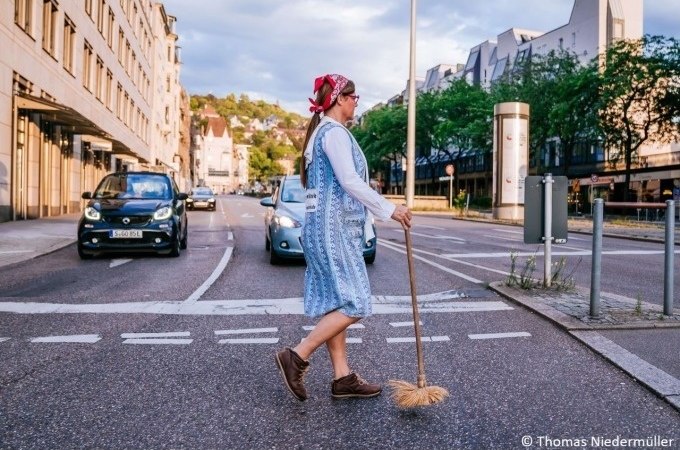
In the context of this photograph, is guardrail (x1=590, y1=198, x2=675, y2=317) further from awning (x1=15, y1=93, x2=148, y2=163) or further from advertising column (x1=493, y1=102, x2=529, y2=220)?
advertising column (x1=493, y1=102, x2=529, y2=220)

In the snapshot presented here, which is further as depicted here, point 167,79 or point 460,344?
point 167,79

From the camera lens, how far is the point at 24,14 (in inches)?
839

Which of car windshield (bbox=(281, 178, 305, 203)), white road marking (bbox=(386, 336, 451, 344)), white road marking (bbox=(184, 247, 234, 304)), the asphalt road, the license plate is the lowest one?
the asphalt road

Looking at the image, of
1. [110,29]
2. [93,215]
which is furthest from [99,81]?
[93,215]

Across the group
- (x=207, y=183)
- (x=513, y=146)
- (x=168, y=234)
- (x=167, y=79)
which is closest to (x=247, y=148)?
(x=207, y=183)

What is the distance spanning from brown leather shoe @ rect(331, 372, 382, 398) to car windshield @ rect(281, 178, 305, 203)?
7378 millimetres

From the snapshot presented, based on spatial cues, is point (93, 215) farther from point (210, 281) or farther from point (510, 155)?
point (510, 155)

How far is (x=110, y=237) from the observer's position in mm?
11297

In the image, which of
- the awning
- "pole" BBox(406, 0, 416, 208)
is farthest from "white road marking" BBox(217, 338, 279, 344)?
"pole" BBox(406, 0, 416, 208)

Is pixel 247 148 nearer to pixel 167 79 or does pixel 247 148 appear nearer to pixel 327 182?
pixel 167 79

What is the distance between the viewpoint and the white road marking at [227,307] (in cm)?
649

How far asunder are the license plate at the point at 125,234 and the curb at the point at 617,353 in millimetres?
7022

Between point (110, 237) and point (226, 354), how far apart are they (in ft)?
23.8

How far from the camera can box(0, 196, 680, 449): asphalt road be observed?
322 centimetres
